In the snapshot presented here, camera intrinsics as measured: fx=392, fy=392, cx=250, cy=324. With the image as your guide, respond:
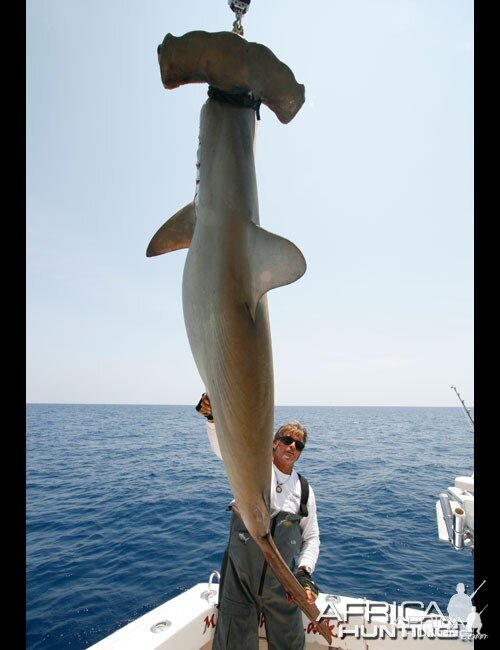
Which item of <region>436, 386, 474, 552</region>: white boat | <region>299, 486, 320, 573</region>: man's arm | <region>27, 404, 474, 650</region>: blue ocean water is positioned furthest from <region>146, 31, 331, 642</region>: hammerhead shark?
<region>27, 404, 474, 650</region>: blue ocean water

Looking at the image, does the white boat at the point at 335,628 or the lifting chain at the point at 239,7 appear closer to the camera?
the lifting chain at the point at 239,7

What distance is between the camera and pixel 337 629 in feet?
15.8

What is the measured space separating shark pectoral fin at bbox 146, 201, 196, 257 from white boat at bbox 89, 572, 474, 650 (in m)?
4.51

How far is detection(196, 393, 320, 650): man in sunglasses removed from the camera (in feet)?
12.5

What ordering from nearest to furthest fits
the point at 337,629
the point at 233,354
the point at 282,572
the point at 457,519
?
the point at 233,354
the point at 282,572
the point at 337,629
the point at 457,519

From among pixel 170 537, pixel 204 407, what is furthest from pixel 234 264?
pixel 170 537

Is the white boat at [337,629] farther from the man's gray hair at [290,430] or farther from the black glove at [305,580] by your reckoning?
the man's gray hair at [290,430]

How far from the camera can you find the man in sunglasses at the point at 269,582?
150 inches

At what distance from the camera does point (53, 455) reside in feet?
95.2

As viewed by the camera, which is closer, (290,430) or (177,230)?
(177,230)

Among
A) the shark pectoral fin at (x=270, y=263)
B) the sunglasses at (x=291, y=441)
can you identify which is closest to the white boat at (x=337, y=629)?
the sunglasses at (x=291, y=441)

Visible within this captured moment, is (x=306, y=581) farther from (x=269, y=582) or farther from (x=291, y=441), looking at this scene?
(x=291, y=441)

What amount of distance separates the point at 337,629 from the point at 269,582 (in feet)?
5.74

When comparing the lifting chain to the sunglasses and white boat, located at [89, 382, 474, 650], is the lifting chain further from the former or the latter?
white boat, located at [89, 382, 474, 650]
